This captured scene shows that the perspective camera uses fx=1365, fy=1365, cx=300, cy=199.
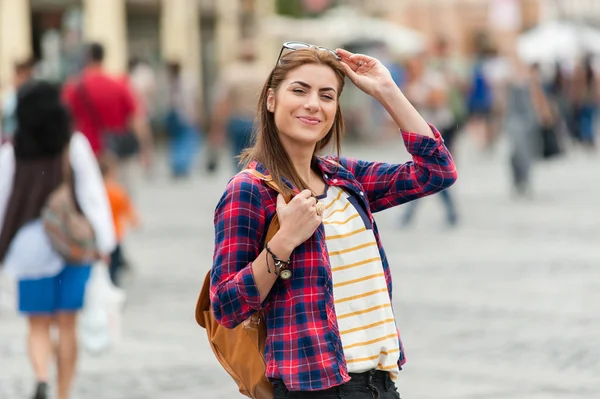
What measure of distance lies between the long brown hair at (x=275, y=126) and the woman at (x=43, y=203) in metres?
3.39

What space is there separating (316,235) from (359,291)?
8.4 inches

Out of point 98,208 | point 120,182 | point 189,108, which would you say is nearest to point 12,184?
point 98,208

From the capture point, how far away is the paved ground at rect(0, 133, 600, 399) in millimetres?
7312

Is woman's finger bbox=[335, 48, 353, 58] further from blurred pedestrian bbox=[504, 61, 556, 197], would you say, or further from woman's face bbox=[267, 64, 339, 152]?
blurred pedestrian bbox=[504, 61, 556, 197]

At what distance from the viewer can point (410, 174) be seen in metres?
3.74

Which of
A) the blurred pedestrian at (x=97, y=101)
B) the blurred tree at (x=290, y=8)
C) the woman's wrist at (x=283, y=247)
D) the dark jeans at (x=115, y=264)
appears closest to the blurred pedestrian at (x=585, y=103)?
the blurred tree at (x=290, y=8)

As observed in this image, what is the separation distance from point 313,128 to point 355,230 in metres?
0.29

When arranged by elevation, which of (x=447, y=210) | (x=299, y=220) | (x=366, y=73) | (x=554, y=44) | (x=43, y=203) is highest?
(x=366, y=73)

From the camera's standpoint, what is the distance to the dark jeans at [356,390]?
3.45 m

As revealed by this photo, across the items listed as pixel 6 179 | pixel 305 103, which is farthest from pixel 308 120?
pixel 6 179

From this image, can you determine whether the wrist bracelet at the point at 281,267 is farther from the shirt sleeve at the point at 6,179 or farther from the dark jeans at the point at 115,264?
the dark jeans at the point at 115,264

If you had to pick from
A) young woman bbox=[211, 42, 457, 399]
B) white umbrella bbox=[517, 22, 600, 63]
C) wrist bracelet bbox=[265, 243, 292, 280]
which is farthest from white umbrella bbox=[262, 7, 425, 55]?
wrist bracelet bbox=[265, 243, 292, 280]

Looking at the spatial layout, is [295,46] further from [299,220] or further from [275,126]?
[299,220]

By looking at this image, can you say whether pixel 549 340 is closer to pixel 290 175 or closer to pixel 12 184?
pixel 12 184
